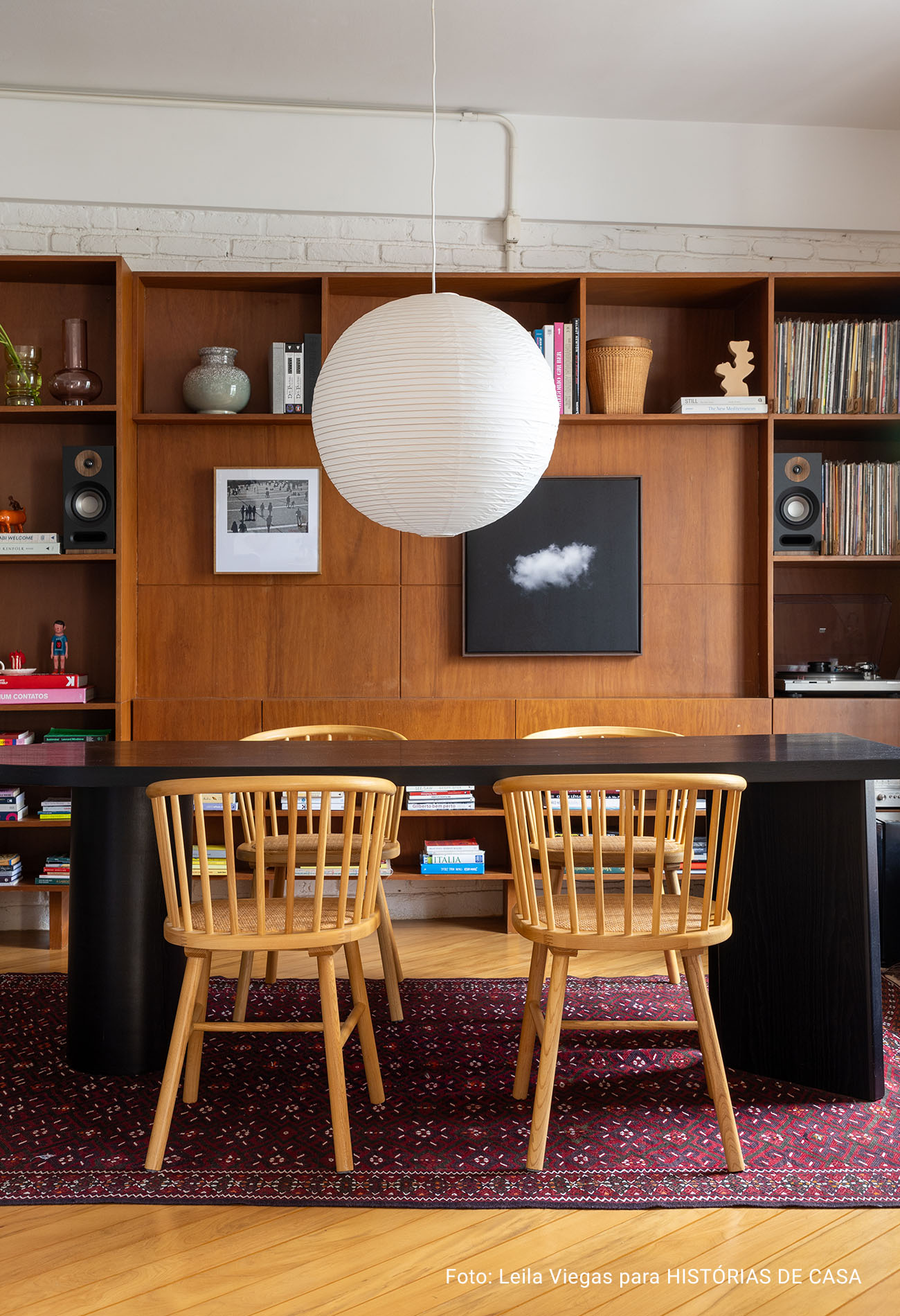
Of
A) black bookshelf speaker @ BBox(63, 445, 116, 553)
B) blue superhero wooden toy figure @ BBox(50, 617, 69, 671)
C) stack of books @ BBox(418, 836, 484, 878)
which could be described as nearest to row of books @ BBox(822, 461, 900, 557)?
stack of books @ BBox(418, 836, 484, 878)

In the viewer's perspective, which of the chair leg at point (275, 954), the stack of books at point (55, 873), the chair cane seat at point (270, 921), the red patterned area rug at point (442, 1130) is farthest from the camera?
the stack of books at point (55, 873)

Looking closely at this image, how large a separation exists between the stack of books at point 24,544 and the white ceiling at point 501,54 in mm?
1732

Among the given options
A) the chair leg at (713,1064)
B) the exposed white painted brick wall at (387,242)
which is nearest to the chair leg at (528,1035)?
the chair leg at (713,1064)

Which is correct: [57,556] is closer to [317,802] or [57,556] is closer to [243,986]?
[317,802]

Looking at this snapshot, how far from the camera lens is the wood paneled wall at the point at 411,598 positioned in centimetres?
402

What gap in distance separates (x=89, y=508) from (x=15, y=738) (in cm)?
89

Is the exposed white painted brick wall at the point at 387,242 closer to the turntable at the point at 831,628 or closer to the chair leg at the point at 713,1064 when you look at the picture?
the turntable at the point at 831,628

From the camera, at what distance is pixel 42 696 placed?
12.4ft

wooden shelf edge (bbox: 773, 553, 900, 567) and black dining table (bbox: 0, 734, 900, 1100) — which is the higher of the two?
wooden shelf edge (bbox: 773, 553, 900, 567)

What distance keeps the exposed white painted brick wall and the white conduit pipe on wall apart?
0.07 meters

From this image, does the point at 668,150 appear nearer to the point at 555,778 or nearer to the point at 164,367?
the point at 164,367

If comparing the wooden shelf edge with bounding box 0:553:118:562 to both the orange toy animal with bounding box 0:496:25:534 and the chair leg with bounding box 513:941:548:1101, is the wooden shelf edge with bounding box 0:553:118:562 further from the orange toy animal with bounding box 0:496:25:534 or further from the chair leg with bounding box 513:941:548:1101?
the chair leg with bounding box 513:941:548:1101

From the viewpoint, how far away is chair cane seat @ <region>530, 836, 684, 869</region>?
281cm

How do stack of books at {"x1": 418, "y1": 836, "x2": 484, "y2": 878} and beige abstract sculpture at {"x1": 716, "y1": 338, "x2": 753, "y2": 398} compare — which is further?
beige abstract sculpture at {"x1": 716, "y1": 338, "x2": 753, "y2": 398}
